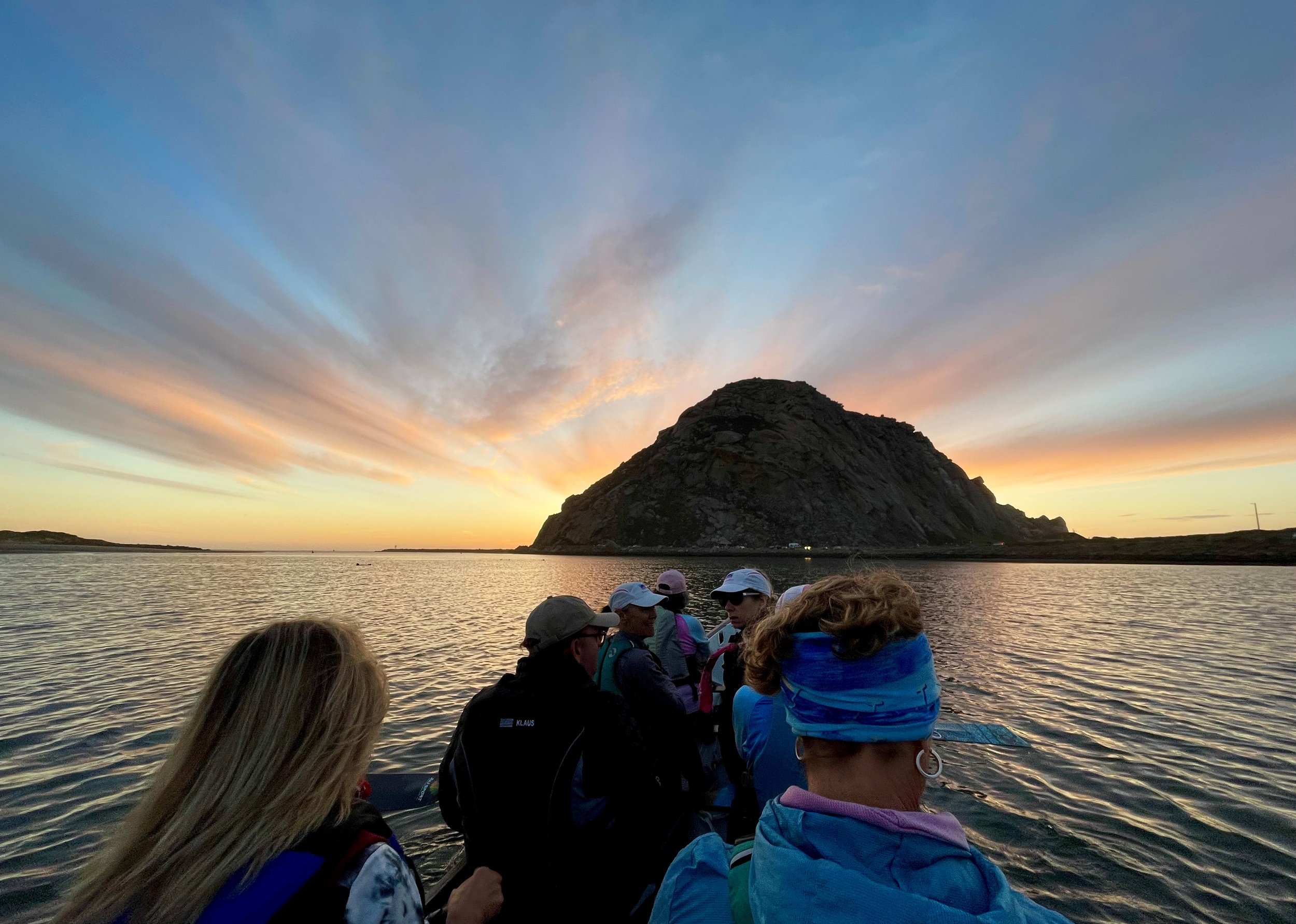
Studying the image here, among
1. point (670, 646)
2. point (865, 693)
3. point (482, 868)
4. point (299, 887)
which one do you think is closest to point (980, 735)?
point (670, 646)

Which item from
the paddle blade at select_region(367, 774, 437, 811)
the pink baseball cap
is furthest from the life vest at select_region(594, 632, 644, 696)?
the paddle blade at select_region(367, 774, 437, 811)

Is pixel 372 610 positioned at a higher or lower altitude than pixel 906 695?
lower

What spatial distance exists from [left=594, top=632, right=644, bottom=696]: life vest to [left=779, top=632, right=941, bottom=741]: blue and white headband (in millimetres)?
4511

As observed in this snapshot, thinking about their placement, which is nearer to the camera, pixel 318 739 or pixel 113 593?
pixel 318 739

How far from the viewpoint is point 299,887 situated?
6.16ft

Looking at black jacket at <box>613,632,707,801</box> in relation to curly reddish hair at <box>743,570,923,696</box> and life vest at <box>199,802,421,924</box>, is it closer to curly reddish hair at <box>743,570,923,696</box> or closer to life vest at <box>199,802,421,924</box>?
curly reddish hair at <box>743,570,923,696</box>

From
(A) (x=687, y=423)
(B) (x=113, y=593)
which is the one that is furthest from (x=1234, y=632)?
(A) (x=687, y=423)

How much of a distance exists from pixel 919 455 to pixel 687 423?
8148cm

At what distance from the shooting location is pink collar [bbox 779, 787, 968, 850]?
1616mm

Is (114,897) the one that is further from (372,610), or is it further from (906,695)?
(372,610)

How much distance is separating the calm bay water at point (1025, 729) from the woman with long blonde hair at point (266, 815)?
7.54 meters

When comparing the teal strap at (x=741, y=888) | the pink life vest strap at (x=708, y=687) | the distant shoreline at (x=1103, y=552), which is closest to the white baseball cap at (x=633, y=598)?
the pink life vest strap at (x=708, y=687)

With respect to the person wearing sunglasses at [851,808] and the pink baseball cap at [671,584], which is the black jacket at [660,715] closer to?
the pink baseball cap at [671,584]

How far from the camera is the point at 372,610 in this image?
36.6m
